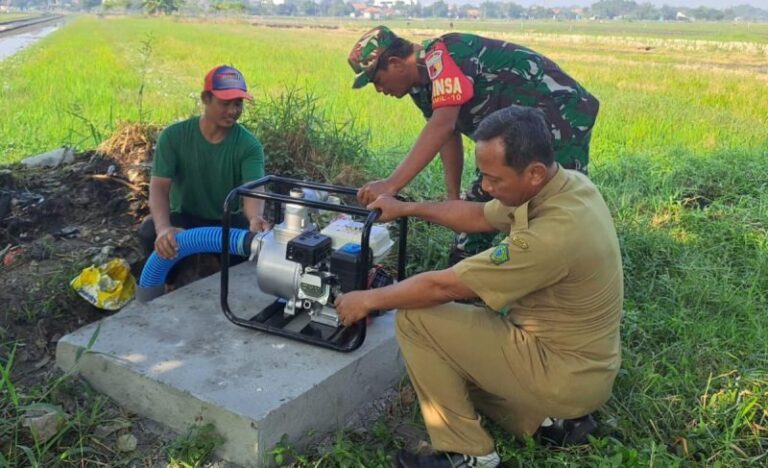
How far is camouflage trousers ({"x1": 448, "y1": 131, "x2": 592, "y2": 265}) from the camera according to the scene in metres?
3.37

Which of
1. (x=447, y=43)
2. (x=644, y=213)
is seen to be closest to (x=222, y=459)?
(x=447, y=43)

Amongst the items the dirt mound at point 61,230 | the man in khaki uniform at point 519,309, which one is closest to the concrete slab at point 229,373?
the man in khaki uniform at point 519,309

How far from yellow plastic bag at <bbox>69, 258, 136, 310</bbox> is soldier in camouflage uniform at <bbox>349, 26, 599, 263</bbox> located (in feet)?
5.13

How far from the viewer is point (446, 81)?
313cm

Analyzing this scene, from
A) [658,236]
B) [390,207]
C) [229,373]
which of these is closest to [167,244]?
[229,373]

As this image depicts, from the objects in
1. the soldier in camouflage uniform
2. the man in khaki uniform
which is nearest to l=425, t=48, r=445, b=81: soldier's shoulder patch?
the soldier in camouflage uniform

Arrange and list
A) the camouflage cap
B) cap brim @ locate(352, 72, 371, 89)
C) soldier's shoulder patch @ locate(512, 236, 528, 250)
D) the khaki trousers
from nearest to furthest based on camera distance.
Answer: soldier's shoulder patch @ locate(512, 236, 528, 250) < the khaki trousers < the camouflage cap < cap brim @ locate(352, 72, 371, 89)

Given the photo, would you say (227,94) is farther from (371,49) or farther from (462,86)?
(462,86)

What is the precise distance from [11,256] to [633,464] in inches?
140

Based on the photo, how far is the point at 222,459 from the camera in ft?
8.38

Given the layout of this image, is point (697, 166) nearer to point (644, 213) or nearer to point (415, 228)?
point (644, 213)

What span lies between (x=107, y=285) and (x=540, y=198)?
241cm

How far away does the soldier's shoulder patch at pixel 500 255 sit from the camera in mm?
2184

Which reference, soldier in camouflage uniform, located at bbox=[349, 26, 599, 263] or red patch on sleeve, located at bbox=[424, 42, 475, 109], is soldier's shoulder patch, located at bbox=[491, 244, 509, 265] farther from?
red patch on sleeve, located at bbox=[424, 42, 475, 109]
